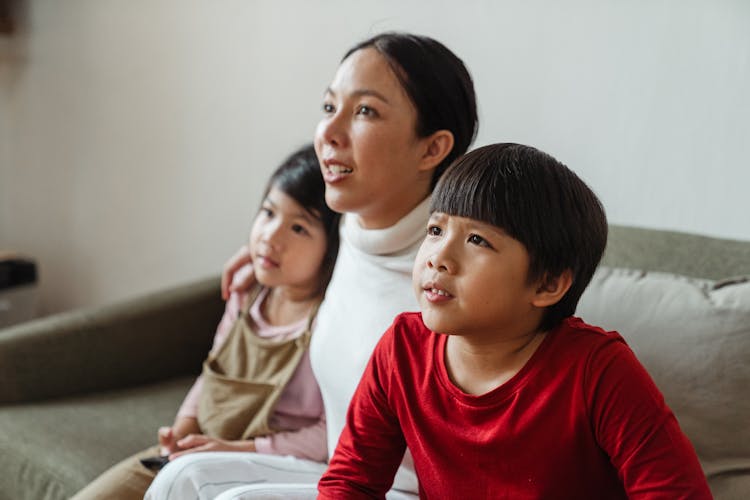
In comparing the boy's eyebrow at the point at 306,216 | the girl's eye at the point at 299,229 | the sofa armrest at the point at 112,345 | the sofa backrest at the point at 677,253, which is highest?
the sofa backrest at the point at 677,253

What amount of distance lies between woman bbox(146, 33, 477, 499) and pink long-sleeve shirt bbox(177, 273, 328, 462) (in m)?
0.10

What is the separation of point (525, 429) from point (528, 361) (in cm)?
8

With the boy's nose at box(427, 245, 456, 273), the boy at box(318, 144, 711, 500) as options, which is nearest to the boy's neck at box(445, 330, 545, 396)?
the boy at box(318, 144, 711, 500)

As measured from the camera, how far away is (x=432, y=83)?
4.28 feet

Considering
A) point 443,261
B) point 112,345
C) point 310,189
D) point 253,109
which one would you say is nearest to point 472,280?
point 443,261

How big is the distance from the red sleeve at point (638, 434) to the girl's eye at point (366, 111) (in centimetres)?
51

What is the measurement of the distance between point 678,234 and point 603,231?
1.69 ft

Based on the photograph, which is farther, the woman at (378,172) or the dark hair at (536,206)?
the woman at (378,172)

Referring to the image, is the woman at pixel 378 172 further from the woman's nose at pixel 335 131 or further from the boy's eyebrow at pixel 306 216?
the boy's eyebrow at pixel 306 216

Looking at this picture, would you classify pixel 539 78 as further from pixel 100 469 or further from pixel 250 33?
pixel 100 469

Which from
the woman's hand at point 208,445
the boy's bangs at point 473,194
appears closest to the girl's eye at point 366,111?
the boy's bangs at point 473,194

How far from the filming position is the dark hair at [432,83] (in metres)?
1.30

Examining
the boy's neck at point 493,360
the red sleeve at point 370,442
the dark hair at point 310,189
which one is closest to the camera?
the boy's neck at point 493,360

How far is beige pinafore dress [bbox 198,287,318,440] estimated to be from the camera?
1585 mm
